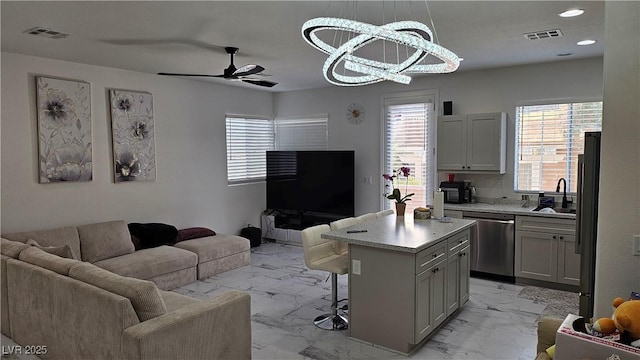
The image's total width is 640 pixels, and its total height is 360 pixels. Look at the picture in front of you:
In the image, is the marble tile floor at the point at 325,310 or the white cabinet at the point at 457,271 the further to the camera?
the white cabinet at the point at 457,271

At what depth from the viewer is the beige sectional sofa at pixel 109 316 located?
96.9 inches

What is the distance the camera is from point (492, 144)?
5422mm

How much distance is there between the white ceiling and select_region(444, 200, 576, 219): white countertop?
1801mm

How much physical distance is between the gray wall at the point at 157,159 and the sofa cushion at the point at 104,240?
0.28 m

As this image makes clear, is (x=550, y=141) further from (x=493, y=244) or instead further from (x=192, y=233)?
(x=192, y=233)

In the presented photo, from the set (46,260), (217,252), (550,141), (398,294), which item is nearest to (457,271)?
(398,294)

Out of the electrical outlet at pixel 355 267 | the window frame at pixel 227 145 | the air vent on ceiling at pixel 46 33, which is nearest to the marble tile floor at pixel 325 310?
the electrical outlet at pixel 355 267

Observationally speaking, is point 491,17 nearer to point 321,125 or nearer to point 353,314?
point 353,314

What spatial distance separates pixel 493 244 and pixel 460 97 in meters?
2.08

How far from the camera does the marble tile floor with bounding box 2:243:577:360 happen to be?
11.2ft

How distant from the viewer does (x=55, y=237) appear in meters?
4.59

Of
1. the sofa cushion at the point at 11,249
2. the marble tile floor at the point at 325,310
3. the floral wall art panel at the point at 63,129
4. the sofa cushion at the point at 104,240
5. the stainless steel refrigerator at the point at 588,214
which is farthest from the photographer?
the sofa cushion at the point at 104,240

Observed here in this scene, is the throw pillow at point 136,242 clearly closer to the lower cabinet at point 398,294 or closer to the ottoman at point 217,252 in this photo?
the ottoman at point 217,252

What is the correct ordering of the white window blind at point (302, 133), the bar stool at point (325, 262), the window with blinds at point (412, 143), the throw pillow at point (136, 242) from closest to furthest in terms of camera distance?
the bar stool at point (325, 262) → the throw pillow at point (136, 242) → the window with blinds at point (412, 143) → the white window blind at point (302, 133)
